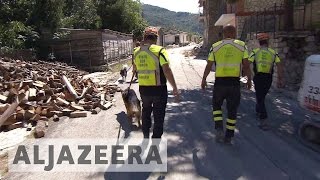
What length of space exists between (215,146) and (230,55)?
1.69m

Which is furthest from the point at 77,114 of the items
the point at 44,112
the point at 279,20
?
the point at 279,20

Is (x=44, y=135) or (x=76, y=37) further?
(x=76, y=37)

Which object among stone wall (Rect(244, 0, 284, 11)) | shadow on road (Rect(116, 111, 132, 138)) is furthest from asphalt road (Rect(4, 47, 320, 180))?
stone wall (Rect(244, 0, 284, 11))

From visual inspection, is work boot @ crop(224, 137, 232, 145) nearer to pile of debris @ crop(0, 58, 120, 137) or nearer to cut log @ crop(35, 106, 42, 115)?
pile of debris @ crop(0, 58, 120, 137)

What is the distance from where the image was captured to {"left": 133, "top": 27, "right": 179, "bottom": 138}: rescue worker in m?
5.95

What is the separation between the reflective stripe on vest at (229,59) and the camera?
6594 millimetres

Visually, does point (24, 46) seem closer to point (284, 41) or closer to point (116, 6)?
point (284, 41)

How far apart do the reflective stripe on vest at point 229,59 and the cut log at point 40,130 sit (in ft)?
13.3

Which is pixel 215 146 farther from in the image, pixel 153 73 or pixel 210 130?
pixel 153 73

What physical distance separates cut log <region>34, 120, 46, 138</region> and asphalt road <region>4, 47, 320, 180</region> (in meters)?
0.25

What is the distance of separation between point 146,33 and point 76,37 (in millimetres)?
17580

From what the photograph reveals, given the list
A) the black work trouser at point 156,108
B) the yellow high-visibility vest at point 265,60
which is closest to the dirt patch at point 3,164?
the black work trouser at point 156,108

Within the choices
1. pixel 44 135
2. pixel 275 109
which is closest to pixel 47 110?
pixel 44 135

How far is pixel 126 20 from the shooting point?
4156cm
